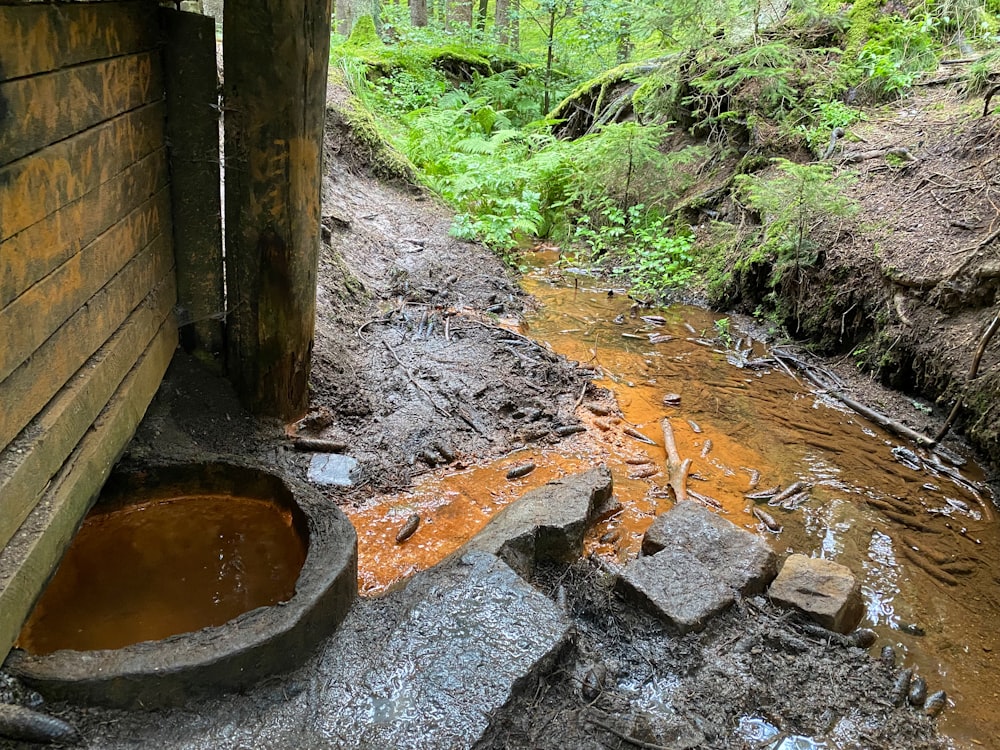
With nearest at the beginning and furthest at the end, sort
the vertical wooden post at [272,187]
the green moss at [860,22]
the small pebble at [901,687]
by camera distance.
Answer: the small pebble at [901,687] < the vertical wooden post at [272,187] < the green moss at [860,22]

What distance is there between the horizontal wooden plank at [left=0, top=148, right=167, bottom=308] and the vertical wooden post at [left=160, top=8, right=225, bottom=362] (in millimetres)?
294

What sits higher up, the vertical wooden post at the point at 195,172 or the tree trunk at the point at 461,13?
the tree trunk at the point at 461,13

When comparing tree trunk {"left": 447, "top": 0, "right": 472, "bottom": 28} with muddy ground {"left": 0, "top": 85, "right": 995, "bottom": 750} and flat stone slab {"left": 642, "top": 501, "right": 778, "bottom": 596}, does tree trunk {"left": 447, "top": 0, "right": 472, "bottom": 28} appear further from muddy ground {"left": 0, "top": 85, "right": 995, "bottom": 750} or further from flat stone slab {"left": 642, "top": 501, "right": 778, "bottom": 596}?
flat stone slab {"left": 642, "top": 501, "right": 778, "bottom": 596}

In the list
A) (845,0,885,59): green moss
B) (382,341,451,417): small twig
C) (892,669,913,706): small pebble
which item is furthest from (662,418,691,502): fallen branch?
(845,0,885,59): green moss

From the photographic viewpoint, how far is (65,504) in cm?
250

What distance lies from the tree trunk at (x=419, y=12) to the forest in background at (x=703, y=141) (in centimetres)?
543

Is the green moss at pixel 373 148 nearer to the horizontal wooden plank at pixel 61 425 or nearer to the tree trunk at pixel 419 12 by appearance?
the horizontal wooden plank at pixel 61 425

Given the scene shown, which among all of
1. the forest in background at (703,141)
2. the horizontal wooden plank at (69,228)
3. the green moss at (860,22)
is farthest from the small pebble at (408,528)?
the green moss at (860,22)

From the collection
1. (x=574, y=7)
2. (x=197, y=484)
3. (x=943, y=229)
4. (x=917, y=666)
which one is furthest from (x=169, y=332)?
(x=574, y=7)

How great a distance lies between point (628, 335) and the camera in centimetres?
744

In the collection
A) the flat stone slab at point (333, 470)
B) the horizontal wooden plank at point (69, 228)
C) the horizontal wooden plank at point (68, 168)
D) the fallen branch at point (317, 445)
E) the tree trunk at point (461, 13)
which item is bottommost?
the flat stone slab at point (333, 470)

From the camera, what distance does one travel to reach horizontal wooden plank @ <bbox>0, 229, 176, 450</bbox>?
7.00ft

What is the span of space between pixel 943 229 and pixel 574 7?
11.9 meters

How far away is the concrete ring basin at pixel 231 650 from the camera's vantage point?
7.20ft
